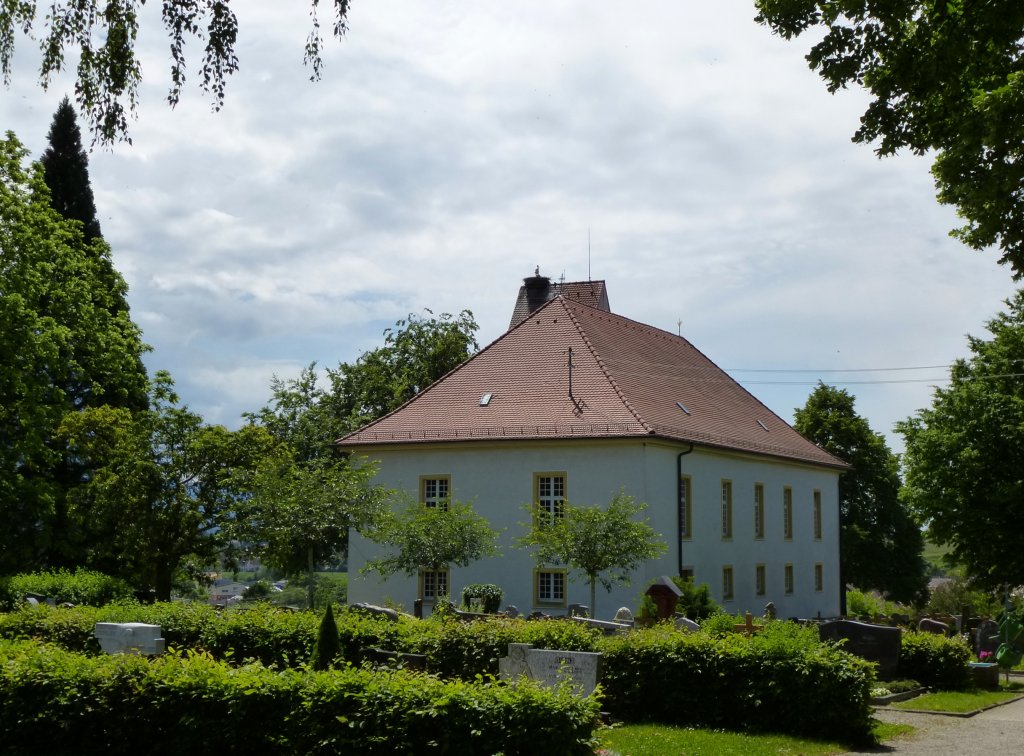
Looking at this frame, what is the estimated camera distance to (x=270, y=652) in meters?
17.3

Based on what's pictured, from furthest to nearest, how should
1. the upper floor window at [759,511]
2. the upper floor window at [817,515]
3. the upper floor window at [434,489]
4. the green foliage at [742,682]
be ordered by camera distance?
the upper floor window at [817,515], the upper floor window at [759,511], the upper floor window at [434,489], the green foliage at [742,682]

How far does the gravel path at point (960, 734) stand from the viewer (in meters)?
13.8

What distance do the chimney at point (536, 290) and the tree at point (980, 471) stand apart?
52.0 ft

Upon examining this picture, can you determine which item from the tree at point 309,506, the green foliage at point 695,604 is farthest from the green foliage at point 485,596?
the green foliage at point 695,604

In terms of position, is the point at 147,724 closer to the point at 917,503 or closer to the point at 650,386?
the point at 650,386

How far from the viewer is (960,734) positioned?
15.2 meters

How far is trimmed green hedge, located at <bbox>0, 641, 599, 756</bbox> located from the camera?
34.3 ft

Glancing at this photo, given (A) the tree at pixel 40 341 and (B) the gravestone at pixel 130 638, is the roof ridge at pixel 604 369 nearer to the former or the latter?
(A) the tree at pixel 40 341

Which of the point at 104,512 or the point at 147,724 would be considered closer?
the point at 147,724

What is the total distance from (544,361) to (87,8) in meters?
25.6

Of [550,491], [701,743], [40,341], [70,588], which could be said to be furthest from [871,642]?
[40,341]

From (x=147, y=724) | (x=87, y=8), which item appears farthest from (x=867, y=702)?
(x=87, y=8)

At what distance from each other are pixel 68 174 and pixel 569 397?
27.0 m

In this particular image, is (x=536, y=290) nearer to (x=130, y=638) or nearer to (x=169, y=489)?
(x=169, y=489)
